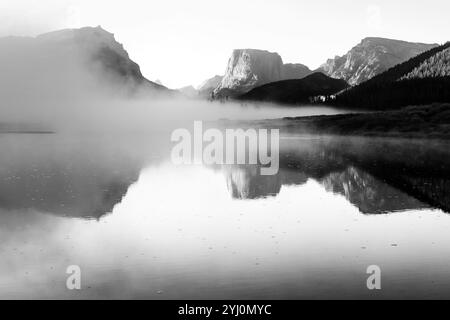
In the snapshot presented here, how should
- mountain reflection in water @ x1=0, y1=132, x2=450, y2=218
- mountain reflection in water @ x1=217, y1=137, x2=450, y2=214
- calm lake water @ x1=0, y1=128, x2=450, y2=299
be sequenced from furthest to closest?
mountain reflection in water @ x1=217, y1=137, x2=450, y2=214 < mountain reflection in water @ x1=0, y1=132, x2=450, y2=218 < calm lake water @ x1=0, y1=128, x2=450, y2=299

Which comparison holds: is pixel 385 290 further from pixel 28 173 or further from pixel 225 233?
pixel 28 173

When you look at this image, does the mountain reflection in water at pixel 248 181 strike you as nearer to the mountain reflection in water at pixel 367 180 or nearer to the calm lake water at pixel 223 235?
the mountain reflection in water at pixel 367 180

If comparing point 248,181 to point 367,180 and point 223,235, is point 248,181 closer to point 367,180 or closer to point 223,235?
point 367,180

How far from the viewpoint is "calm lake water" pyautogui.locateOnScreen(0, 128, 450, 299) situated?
21.0 meters

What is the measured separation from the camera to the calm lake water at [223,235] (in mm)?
21000

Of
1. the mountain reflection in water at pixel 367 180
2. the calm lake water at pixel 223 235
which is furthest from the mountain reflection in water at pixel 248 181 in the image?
the calm lake water at pixel 223 235

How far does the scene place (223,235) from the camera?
30.4 m

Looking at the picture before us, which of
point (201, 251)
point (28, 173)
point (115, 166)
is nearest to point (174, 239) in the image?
point (201, 251)

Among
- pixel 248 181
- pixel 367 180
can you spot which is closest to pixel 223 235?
pixel 248 181

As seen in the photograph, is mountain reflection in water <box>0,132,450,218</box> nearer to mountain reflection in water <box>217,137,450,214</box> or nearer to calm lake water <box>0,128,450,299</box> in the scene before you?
mountain reflection in water <box>217,137,450,214</box>

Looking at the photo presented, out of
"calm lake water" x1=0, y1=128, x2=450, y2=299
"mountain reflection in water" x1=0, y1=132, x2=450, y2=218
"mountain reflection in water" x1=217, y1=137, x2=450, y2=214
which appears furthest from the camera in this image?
"mountain reflection in water" x1=217, y1=137, x2=450, y2=214

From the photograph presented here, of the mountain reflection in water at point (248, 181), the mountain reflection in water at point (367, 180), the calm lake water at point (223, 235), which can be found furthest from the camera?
the mountain reflection in water at point (367, 180)

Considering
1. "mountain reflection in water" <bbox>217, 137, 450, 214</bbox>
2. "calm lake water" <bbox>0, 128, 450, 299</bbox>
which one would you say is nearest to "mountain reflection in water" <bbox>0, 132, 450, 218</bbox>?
"mountain reflection in water" <bbox>217, 137, 450, 214</bbox>
